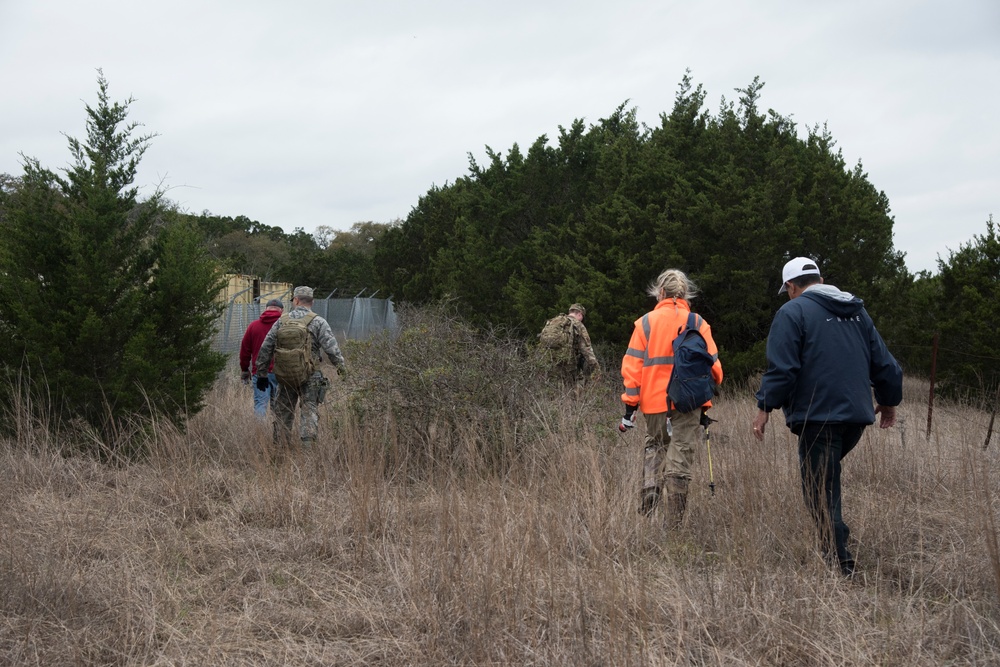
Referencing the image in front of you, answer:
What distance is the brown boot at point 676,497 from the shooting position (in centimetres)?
517

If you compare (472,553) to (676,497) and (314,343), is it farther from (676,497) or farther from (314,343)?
(314,343)

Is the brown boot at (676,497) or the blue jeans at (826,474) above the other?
the blue jeans at (826,474)

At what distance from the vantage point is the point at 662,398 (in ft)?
18.1

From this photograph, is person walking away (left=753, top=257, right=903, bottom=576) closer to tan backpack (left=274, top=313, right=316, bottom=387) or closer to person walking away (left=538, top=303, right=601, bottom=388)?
tan backpack (left=274, top=313, right=316, bottom=387)

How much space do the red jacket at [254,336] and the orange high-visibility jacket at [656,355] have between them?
4.70m

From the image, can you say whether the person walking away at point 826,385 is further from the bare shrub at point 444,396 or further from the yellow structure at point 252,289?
the yellow structure at point 252,289

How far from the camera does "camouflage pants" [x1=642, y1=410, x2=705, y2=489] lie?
5367 millimetres

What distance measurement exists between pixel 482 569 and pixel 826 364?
1949 millimetres

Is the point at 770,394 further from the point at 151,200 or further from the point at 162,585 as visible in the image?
the point at 151,200

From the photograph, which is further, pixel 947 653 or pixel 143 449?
pixel 143 449

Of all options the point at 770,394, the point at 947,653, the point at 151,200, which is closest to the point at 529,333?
the point at 151,200

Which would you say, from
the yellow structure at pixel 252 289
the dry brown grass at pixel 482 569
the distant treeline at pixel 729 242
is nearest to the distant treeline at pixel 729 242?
the distant treeline at pixel 729 242

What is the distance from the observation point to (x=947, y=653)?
3223 mm

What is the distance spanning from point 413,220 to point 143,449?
24916 mm
